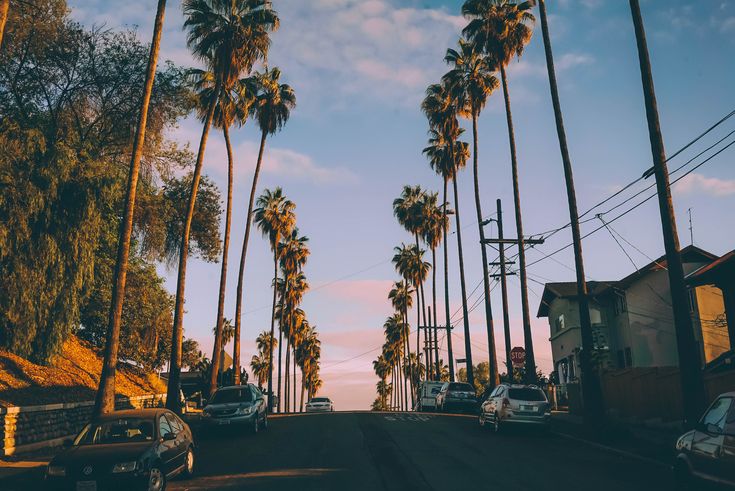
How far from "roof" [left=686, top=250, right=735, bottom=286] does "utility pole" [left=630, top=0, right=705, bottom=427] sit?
34.8 feet

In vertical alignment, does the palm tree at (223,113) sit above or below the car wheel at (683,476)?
above

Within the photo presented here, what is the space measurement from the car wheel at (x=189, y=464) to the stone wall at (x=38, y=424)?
6639mm

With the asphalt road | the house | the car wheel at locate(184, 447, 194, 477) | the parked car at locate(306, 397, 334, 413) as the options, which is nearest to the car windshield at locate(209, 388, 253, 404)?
the asphalt road

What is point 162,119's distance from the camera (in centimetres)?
3312

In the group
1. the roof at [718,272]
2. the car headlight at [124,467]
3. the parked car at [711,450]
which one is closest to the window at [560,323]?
the roof at [718,272]

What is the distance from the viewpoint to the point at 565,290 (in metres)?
47.2

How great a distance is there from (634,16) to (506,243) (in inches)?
788

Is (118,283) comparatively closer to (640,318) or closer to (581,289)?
(581,289)

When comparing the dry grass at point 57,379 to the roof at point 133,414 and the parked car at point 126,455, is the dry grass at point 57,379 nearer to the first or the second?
the roof at point 133,414

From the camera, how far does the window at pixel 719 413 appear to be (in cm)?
945

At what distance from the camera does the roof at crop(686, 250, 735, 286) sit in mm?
24359

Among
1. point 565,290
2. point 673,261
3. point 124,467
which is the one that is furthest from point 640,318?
point 124,467

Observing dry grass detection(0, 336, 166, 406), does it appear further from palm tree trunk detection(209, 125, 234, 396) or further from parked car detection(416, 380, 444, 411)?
parked car detection(416, 380, 444, 411)

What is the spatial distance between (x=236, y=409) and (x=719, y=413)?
604 inches
